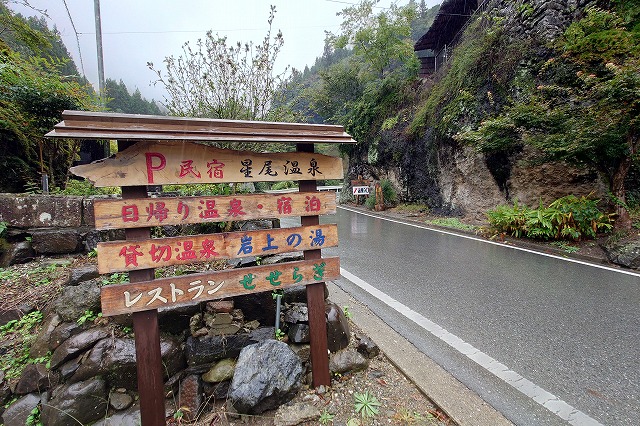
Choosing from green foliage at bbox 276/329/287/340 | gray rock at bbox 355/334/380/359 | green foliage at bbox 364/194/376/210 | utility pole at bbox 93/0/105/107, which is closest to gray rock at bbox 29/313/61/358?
green foliage at bbox 276/329/287/340

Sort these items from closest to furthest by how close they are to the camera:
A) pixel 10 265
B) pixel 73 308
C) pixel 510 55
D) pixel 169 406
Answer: pixel 169 406 → pixel 73 308 → pixel 10 265 → pixel 510 55

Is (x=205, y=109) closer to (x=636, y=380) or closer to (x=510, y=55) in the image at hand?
(x=636, y=380)

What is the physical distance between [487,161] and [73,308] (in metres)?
10.7

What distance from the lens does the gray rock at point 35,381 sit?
2168mm

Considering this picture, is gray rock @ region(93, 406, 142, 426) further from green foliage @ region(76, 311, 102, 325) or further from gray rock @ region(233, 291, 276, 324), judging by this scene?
gray rock @ region(233, 291, 276, 324)

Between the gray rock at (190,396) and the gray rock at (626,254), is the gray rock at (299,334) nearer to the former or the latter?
the gray rock at (190,396)

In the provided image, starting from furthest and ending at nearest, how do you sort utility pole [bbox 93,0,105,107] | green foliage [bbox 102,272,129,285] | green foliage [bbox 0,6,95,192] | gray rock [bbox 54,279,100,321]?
utility pole [bbox 93,0,105,107] < green foliage [bbox 0,6,95,192] < green foliage [bbox 102,272,129,285] < gray rock [bbox 54,279,100,321]

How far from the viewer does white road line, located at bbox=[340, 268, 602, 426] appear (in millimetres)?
2000

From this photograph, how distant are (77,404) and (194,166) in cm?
190

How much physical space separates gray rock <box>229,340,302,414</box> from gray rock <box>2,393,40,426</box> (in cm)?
148

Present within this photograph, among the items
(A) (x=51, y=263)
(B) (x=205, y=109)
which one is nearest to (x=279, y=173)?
(A) (x=51, y=263)

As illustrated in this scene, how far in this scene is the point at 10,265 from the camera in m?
3.34

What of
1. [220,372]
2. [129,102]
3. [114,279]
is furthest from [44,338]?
[129,102]

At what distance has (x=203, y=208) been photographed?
2.04 m
